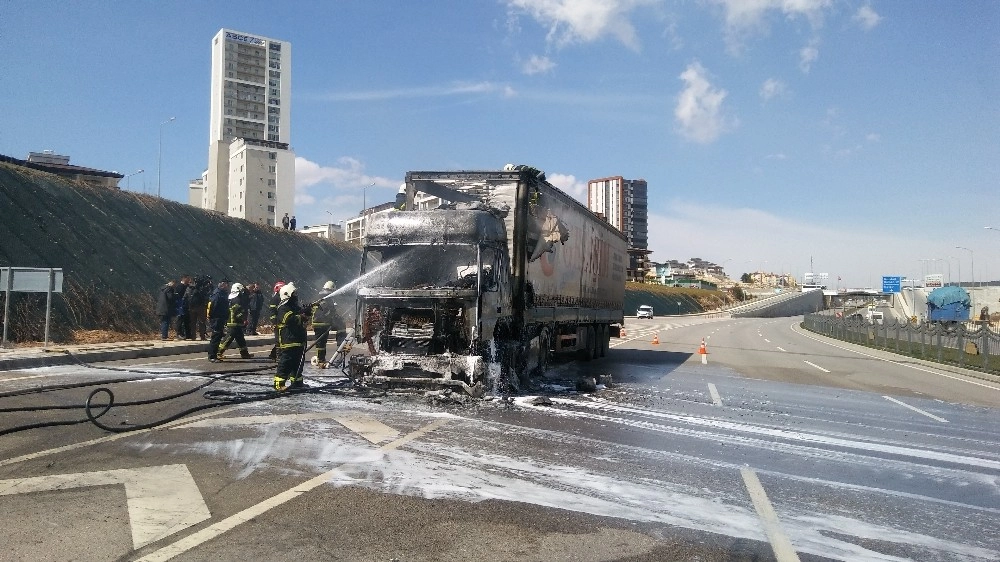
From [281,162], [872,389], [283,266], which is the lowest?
[872,389]

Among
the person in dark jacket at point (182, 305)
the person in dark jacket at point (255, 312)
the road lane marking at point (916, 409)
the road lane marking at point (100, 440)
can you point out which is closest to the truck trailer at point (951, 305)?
the road lane marking at point (916, 409)

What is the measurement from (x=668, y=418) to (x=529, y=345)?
10.6 feet

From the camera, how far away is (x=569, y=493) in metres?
5.43

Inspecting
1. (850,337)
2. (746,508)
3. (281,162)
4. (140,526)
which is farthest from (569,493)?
(281,162)

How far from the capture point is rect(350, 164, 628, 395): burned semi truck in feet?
32.4

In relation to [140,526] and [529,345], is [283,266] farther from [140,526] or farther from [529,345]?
[140,526]

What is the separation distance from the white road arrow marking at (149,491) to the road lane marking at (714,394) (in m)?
8.34

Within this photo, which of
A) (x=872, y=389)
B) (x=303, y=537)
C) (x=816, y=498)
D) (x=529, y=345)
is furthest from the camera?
(x=872, y=389)

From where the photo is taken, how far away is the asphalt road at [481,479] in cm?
427

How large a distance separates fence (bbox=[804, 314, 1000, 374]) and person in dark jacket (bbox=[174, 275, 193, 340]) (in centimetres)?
2252

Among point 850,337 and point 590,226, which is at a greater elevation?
point 590,226

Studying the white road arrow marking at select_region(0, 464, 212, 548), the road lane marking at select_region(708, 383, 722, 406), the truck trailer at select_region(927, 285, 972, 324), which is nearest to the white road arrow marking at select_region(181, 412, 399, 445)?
the white road arrow marking at select_region(0, 464, 212, 548)

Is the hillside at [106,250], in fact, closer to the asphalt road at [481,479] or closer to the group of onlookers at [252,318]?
the group of onlookers at [252,318]

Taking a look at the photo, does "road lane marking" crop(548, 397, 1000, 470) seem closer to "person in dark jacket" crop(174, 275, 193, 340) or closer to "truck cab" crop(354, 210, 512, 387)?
"truck cab" crop(354, 210, 512, 387)
